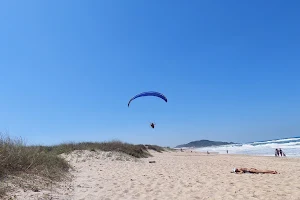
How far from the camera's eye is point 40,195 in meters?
6.98

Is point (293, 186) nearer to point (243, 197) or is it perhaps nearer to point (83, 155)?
point (243, 197)

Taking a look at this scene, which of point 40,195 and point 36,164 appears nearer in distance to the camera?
point 40,195

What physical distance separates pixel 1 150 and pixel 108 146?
15.8 metres

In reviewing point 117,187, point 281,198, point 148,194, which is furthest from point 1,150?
point 281,198

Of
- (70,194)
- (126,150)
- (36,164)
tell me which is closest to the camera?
(70,194)

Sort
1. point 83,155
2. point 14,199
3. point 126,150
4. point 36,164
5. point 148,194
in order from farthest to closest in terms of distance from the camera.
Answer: point 126,150 → point 83,155 → point 36,164 → point 148,194 → point 14,199

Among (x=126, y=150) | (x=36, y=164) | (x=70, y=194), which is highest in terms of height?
(x=126, y=150)

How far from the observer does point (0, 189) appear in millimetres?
6234

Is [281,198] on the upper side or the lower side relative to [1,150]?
lower

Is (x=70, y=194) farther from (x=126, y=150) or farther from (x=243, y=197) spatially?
(x=126, y=150)

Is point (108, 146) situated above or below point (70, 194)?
above

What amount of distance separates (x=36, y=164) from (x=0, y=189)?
3555 mm

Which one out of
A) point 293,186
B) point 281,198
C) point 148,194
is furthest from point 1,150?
point 293,186

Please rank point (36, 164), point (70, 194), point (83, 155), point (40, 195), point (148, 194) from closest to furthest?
point (40, 195) → point (70, 194) → point (148, 194) → point (36, 164) → point (83, 155)
